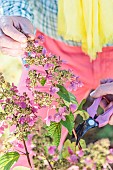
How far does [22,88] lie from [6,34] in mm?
309

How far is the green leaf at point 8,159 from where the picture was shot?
4.22 ft

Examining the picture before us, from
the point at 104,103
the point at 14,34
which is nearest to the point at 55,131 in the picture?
the point at 104,103

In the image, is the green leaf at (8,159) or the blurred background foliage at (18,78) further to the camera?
the blurred background foliage at (18,78)

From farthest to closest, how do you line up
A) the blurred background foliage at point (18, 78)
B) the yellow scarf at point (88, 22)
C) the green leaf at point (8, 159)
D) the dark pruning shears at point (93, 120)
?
the blurred background foliage at point (18, 78) < the yellow scarf at point (88, 22) < the dark pruning shears at point (93, 120) < the green leaf at point (8, 159)

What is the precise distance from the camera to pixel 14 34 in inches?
62.7

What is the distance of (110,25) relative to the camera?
5.89 ft

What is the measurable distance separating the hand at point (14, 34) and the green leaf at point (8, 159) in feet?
1.19

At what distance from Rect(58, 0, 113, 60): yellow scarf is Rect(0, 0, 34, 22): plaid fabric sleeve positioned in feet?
0.33

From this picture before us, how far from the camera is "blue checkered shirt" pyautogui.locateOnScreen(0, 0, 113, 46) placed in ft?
5.85

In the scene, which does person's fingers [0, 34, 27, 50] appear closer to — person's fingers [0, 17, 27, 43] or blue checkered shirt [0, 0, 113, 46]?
person's fingers [0, 17, 27, 43]

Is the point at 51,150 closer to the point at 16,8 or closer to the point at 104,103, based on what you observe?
the point at 104,103

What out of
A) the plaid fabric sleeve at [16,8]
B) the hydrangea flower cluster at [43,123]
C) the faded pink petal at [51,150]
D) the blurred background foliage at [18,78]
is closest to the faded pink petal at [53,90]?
the hydrangea flower cluster at [43,123]

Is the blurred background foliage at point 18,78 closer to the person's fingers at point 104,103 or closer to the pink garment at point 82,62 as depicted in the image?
the pink garment at point 82,62

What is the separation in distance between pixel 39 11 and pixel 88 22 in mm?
191
